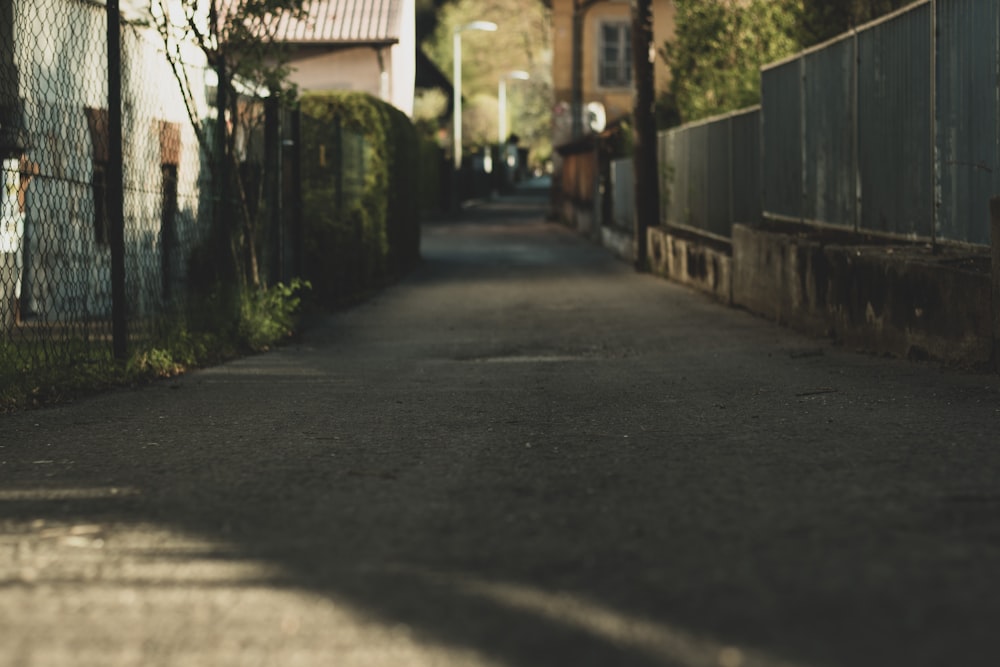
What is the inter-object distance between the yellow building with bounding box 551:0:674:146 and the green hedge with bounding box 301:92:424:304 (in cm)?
2556

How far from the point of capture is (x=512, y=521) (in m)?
4.81

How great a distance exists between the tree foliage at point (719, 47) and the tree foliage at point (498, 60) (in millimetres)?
42678

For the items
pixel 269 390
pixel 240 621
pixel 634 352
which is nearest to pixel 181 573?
pixel 240 621

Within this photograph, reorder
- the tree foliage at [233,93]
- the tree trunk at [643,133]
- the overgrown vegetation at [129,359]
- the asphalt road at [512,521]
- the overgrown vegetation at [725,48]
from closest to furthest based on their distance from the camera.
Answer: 1. the asphalt road at [512,521]
2. the overgrown vegetation at [129,359]
3. the tree foliage at [233,93]
4. the overgrown vegetation at [725,48]
5. the tree trunk at [643,133]

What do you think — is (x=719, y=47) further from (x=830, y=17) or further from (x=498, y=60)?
(x=498, y=60)

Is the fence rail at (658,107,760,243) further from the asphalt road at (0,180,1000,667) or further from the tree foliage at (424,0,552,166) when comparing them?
the tree foliage at (424,0,552,166)

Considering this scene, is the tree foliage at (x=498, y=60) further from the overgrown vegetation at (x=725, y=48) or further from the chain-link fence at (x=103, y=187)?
the chain-link fence at (x=103, y=187)

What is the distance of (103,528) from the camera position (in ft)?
15.7

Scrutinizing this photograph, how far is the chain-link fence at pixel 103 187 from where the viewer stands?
31.4ft

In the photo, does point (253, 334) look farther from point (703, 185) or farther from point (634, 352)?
point (703, 185)

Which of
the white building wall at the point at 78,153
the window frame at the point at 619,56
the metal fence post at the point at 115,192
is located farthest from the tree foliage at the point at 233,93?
the window frame at the point at 619,56

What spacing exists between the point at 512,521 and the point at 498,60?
90.9 meters

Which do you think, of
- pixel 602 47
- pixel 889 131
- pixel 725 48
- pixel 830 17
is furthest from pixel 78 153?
pixel 602 47

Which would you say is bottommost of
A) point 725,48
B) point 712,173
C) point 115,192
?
point 115,192
